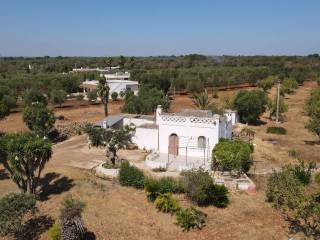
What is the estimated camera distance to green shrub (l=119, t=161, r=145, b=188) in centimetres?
2464

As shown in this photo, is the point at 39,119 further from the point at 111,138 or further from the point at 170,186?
the point at 170,186

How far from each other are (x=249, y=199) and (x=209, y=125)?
7986 mm

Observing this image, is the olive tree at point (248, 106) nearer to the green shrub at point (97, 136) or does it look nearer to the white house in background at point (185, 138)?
the white house in background at point (185, 138)

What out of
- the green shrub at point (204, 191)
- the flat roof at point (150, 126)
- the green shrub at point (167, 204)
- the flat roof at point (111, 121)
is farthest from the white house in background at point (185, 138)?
the green shrub at point (167, 204)

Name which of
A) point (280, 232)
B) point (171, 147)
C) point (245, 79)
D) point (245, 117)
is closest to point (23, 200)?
point (280, 232)

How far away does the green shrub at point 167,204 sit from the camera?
2119 centimetres

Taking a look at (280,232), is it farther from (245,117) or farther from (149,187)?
(245,117)

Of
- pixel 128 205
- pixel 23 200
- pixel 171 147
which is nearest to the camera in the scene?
pixel 23 200

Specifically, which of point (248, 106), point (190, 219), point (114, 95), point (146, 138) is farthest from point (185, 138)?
point (114, 95)

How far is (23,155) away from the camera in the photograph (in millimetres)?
21719

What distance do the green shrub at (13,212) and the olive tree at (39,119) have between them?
17753 millimetres

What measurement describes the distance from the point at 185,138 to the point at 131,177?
23.8 ft

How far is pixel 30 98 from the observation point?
53750 mm

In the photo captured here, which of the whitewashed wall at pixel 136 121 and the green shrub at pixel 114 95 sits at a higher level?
the whitewashed wall at pixel 136 121
